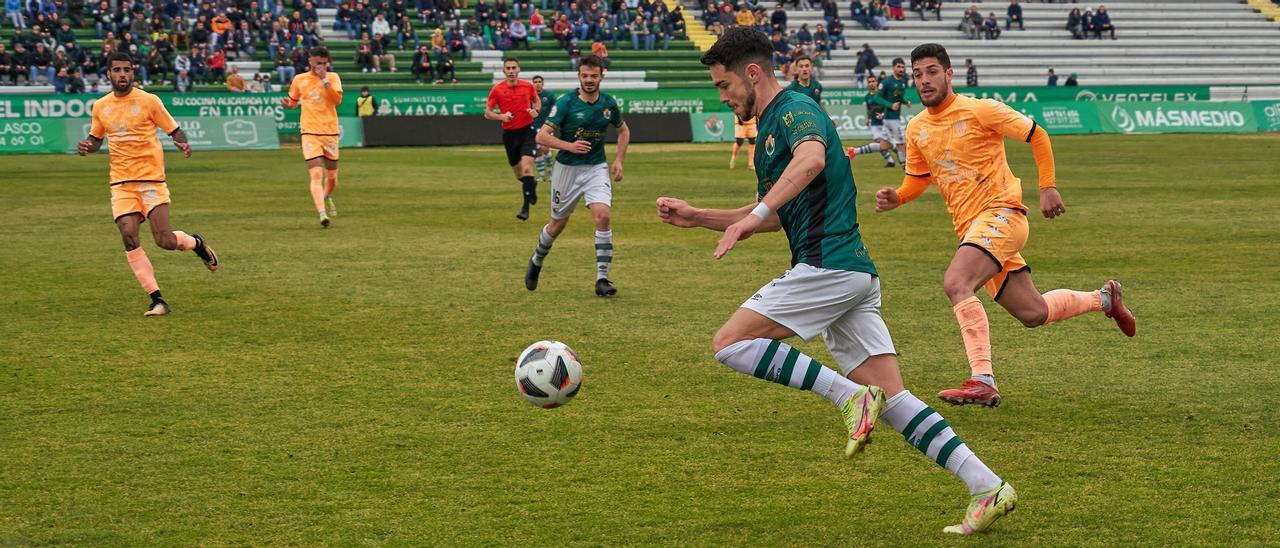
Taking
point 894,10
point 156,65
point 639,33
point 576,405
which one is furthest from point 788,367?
point 894,10

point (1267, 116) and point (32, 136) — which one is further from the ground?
point (32, 136)

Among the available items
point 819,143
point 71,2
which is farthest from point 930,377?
point 71,2

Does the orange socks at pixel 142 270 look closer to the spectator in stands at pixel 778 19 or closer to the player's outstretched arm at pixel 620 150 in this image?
the player's outstretched arm at pixel 620 150

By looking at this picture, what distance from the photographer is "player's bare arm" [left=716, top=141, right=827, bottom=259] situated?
540cm

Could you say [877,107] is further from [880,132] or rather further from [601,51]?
[601,51]

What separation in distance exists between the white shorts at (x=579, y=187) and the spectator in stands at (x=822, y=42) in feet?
133

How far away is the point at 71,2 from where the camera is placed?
44.3m

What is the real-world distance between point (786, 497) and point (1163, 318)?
582 cm

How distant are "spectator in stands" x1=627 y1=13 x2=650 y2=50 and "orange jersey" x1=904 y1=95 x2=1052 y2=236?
4504 centimetres

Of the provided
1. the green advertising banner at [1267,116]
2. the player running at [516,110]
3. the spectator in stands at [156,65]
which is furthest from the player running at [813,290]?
the green advertising banner at [1267,116]

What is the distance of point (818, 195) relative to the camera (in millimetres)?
5773

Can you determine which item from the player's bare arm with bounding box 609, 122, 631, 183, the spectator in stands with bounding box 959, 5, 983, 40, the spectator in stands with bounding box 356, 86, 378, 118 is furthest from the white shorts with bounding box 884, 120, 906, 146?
the spectator in stands with bounding box 959, 5, 983, 40

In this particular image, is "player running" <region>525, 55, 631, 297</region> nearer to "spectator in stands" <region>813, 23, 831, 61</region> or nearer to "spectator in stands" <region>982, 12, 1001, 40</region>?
"spectator in stands" <region>813, 23, 831, 61</region>

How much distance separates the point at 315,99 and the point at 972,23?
143 feet
